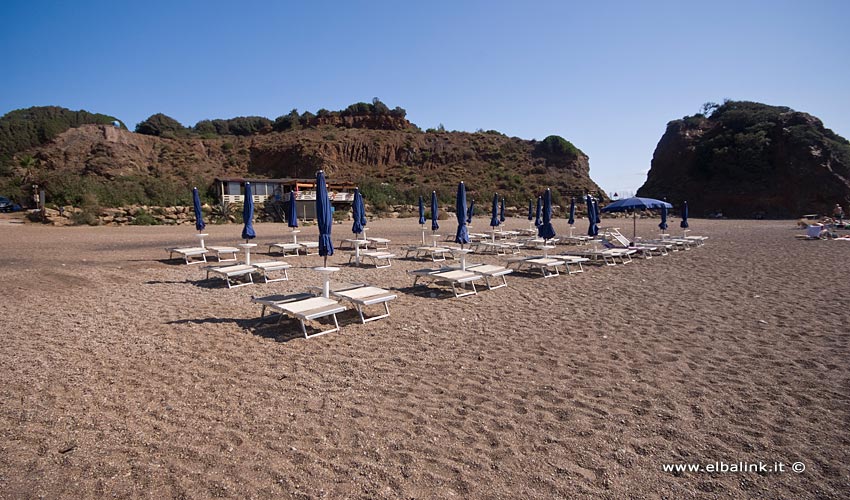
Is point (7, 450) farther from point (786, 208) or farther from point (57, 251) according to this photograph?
point (786, 208)

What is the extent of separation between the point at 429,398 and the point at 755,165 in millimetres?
56413

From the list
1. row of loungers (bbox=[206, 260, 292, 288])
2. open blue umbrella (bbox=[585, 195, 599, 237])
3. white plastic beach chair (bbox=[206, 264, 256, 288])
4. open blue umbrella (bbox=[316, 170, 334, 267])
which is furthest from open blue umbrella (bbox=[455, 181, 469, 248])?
open blue umbrella (bbox=[585, 195, 599, 237])

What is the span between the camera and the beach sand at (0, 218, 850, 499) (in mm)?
2777

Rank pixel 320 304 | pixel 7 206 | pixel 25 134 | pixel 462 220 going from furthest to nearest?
pixel 25 134
pixel 7 206
pixel 462 220
pixel 320 304

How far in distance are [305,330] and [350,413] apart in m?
2.25

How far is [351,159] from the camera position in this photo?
188 ft

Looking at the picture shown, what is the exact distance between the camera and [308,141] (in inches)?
2239

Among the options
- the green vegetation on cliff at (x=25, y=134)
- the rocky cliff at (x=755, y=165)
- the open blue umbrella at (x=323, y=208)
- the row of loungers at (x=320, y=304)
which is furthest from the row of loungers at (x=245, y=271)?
the green vegetation on cliff at (x=25, y=134)

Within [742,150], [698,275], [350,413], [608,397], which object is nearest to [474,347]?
[608,397]

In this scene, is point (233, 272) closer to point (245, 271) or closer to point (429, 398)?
point (245, 271)

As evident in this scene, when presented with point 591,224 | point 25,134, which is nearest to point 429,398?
point 591,224

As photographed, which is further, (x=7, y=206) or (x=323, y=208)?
(x=7, y=206)

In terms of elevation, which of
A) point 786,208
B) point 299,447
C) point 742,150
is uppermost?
point 742,150

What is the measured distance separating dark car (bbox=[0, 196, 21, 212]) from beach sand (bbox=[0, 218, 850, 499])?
3299cm
